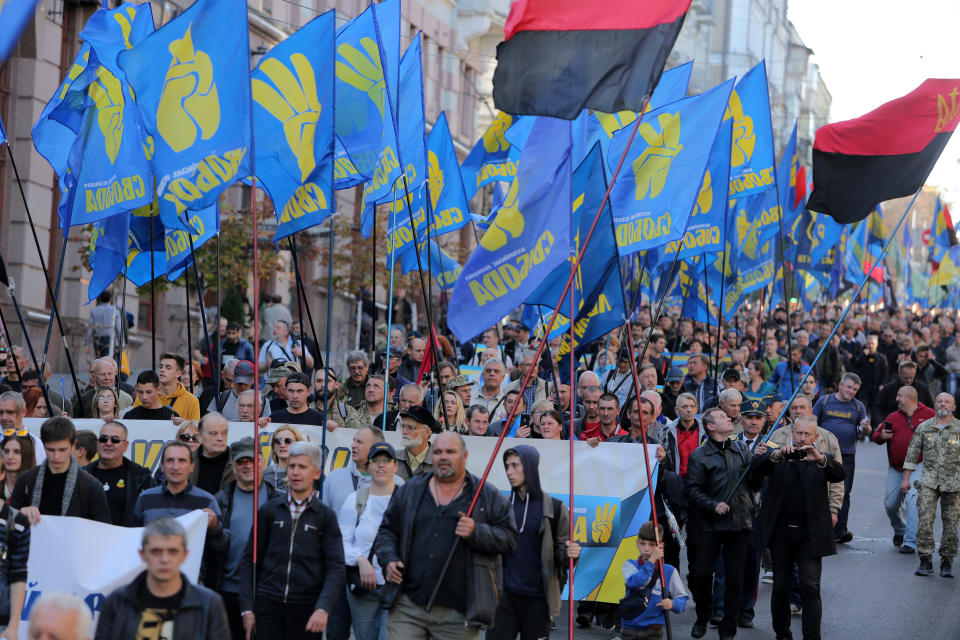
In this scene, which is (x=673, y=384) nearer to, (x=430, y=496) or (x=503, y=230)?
(x=503, y=230)

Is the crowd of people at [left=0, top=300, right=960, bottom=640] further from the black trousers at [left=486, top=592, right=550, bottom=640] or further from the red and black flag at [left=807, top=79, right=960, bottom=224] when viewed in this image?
the red and black flag at [left=807, top=79, right=960, bottom=224]

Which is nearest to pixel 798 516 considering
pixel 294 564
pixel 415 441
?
pixel 415 441

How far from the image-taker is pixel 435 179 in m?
16.8

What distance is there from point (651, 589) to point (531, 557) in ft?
3.67

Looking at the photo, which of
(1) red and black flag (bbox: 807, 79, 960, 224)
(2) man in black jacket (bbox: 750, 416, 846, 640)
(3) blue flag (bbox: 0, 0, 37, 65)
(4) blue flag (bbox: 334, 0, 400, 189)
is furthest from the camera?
(4) blue flag (bbox: 334, 0, 400, 189)

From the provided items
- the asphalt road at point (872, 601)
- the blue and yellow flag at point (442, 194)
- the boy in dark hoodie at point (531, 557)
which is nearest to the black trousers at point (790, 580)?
the asphalt road at point (872, 601)

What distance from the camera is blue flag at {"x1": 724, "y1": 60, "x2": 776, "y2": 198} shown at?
664 inches

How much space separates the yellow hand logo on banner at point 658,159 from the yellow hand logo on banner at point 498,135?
14.3 ft

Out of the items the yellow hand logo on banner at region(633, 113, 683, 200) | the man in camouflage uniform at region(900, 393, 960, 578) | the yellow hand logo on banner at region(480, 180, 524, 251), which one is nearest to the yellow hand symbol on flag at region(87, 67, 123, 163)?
the yellow hand logo on banner at region(480, 180, 524, 251)

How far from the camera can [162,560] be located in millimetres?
6336

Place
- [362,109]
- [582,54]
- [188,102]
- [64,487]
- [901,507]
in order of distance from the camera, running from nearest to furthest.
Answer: [64,487] → [582,54] → [188,102] → [362,109] → [901,507]

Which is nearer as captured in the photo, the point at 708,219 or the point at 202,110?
the point at 202,110

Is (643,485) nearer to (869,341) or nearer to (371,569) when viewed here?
(371,569)

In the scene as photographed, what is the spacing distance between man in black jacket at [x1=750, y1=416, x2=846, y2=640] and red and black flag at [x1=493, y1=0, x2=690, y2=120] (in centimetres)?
294
